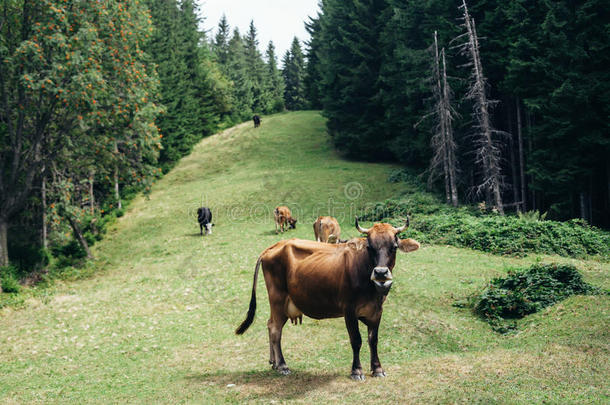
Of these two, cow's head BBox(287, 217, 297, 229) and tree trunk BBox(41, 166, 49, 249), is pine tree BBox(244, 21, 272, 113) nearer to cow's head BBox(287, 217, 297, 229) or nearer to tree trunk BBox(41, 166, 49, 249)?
cow's head BBox(287, 217, 297, 229)

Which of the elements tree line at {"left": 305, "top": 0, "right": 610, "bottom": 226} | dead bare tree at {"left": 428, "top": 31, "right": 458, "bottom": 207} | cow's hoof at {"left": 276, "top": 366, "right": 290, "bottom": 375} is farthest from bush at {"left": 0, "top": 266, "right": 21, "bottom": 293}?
tree line at {"left": 305, "top": 0, "right": 610, "bottom": 226}

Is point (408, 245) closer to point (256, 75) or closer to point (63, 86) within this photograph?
point (63, 86)

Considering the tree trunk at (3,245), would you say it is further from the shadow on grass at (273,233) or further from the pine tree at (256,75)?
the pine tree at (256,75)

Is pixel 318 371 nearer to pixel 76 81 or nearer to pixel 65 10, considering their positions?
pixel 76 81

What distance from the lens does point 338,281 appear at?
8078 mm

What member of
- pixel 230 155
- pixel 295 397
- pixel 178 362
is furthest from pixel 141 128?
pixel 230 155

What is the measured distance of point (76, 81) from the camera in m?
19.5

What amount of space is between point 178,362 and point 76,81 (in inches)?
585

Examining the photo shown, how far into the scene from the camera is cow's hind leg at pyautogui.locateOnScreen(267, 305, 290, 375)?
28.1ft

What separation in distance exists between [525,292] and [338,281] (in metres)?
6.91

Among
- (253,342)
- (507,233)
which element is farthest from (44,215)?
(507,233)

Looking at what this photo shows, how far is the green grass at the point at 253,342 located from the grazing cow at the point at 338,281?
847 mm

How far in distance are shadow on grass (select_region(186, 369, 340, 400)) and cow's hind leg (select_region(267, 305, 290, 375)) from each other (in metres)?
0.14

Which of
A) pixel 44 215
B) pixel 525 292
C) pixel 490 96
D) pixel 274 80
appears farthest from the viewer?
pixel 274 80
